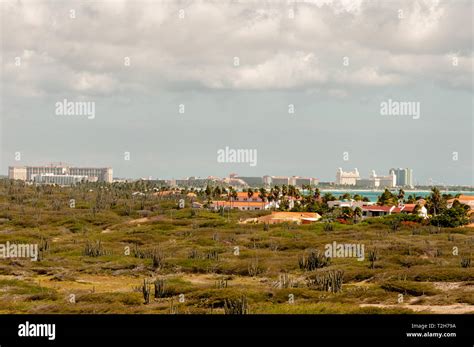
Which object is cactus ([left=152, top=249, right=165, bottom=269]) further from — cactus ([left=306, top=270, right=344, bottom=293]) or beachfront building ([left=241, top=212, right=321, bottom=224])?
beachfront building ([left=241, top=212, right=321, bottom=224])

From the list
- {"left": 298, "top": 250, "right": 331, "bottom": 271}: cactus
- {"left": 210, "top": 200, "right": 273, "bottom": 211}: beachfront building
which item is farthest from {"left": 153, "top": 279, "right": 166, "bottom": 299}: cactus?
{"left": 210, "top": 200, "right": 273, "bottom": 211}: beachfront building

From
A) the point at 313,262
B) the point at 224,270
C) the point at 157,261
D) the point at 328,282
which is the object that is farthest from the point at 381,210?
the point at 328,282

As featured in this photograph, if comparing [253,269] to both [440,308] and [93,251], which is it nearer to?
[93,251]

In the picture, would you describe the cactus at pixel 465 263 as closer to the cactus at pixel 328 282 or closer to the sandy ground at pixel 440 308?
the cactus at pixel 328 282

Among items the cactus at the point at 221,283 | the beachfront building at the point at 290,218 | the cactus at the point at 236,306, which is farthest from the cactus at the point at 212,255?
the beachfront building at the point at 290,218
